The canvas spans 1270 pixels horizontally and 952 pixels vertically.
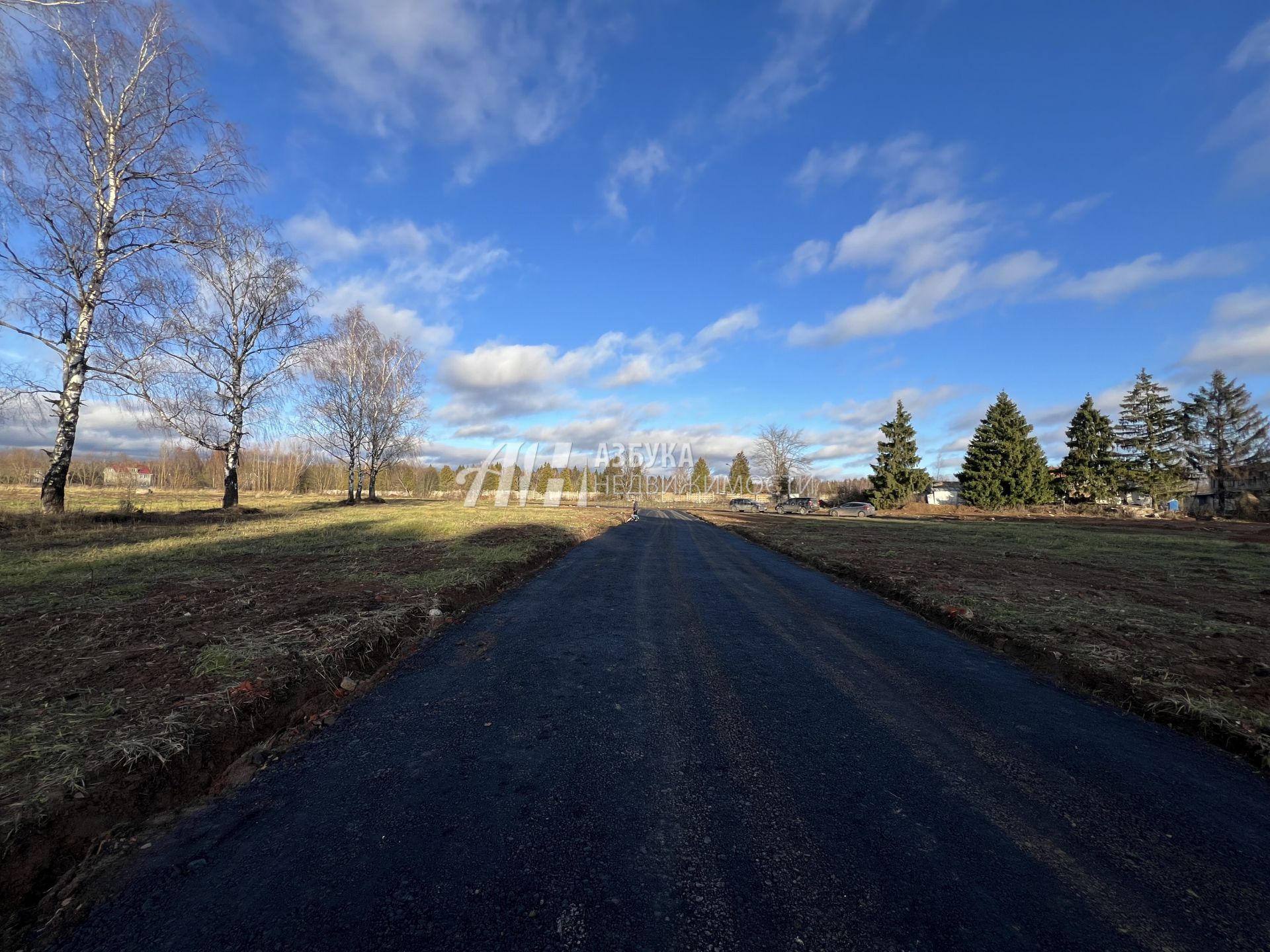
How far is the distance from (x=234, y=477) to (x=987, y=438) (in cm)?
5353

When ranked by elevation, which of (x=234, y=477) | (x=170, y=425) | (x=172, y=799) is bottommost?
(x=172, y=799)

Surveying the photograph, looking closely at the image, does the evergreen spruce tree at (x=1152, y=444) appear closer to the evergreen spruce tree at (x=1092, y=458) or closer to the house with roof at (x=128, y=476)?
the evergreen spruce tree at (x=1092, y=458)

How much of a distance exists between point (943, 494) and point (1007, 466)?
1857 centimetres

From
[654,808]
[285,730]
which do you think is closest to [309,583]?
[285,730]

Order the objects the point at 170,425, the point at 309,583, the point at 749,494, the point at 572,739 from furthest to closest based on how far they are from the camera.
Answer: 1. the point at 749,494
2. the point at 170,425
3. the point at 309,583
4. the point at 572,739

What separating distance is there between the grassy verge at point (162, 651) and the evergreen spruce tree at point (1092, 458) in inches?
1973

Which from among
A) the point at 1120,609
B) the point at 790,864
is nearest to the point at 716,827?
the point at 790,864

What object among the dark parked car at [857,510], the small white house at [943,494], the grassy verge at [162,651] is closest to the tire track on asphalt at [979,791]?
the grassy verge at [162,651]

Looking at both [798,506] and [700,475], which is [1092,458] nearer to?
[798,506]

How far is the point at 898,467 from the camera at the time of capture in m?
48.2

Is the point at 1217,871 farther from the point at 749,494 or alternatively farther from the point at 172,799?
the point at 749,494

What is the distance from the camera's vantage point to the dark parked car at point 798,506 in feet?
161

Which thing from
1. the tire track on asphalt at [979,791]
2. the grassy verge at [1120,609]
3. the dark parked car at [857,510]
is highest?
the dark parked car at [857,510]

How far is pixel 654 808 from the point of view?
2.65 meters
